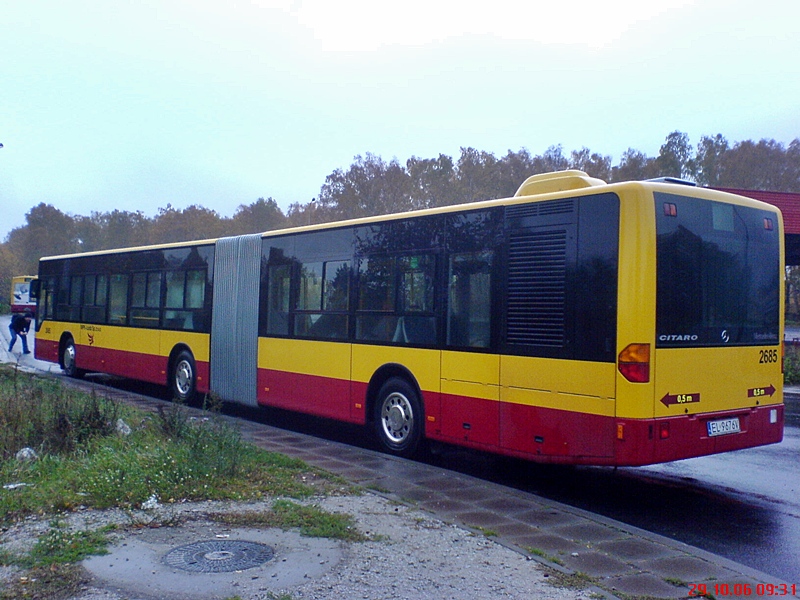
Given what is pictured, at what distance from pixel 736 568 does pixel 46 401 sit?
8.48 meters

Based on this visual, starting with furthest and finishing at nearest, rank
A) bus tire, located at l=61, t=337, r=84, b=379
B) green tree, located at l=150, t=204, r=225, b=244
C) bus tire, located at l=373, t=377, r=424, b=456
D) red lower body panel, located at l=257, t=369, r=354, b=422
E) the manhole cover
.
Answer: green tree, located at l=150, t=204, r=225, b=244
bus tire, located at l=61, t=337, r=84, b=379
red lower body panel, located at l=257, t=369, r=354, b=422
bus tire, located at l=373, t=377, r=424, b=456
the manhole cover

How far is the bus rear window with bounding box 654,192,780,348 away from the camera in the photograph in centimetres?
765

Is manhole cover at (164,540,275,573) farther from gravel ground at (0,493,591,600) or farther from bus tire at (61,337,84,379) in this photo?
bus tire at (61,337,84,379)

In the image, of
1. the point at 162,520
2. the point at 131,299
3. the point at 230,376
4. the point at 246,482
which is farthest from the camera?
the point at 131,299

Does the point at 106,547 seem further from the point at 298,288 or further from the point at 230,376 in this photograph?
the point at 230,376

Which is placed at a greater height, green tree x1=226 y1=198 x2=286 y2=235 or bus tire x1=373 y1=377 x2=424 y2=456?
green tree x1=226 y1=198 x2=286 y2=235

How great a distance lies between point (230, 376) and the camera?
45.4 feet

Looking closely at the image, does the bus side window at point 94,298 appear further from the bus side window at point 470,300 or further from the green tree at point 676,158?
the green tree at point 676,158

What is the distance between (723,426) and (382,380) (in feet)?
14.5

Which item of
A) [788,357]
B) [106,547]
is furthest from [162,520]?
[788,357]

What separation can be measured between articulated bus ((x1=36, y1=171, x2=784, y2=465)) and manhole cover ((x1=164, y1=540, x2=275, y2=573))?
3539mm

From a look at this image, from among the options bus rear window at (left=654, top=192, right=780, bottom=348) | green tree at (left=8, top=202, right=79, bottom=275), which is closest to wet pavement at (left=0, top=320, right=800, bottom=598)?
bus rear window at (left=654, top=192, right=780, bottom=348)

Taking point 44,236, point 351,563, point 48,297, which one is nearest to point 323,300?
point 351,563

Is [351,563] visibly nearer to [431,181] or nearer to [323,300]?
[323,300]
